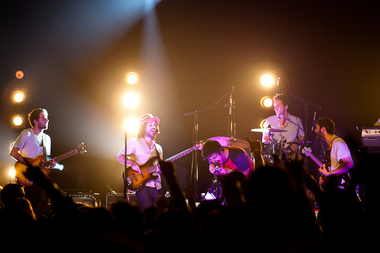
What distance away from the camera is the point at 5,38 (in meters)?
8.85

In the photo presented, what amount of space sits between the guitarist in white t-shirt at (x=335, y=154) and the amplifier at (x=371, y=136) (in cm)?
147

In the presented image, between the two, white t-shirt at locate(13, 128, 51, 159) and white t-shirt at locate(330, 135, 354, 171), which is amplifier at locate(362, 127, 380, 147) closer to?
white t-shirt at locate(330, 135, 354, 171)

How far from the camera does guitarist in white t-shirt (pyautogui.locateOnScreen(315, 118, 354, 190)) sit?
18.5 feet

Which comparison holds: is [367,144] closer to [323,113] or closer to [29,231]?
[323,113]

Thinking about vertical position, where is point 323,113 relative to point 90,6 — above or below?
below

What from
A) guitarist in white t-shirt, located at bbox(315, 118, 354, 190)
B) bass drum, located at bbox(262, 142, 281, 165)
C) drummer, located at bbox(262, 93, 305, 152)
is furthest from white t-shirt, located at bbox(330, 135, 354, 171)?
drummer, located at bbox(262, 93, 305, 152)

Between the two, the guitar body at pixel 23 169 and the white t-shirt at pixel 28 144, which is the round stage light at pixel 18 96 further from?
the guitar body at pixel 23 169

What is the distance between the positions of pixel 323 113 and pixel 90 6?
6591mm

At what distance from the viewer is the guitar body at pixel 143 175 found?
607 centimetres

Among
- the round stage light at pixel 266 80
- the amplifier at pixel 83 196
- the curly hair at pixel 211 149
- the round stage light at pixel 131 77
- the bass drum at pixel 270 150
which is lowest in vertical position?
the amplifier at pixel 83 196

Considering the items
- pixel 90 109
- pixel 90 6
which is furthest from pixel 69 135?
pixel 90 6

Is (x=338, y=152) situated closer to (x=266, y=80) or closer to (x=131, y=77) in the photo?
(x=266, y=80)

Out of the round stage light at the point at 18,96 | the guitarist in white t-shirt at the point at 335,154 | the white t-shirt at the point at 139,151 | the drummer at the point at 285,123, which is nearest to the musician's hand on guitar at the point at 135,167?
the white t-shirt at the point at 139,151

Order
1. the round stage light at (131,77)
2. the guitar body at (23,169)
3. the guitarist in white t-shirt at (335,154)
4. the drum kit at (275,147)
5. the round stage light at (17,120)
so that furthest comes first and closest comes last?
the round stage light at (17,120)
the round stage light at (131,77)
the drum kit at (275,147)
the guitar body at (23,169)
the guitarist in white t-shirt at (335,154)
